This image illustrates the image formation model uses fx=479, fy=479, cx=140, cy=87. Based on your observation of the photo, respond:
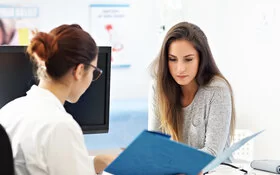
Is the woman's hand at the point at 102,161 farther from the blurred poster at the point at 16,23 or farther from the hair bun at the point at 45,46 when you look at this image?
the blurred poster at the point at 16,23

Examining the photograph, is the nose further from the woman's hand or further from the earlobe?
the earlobe

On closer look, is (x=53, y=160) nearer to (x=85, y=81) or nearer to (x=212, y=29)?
(x=85, y=81)

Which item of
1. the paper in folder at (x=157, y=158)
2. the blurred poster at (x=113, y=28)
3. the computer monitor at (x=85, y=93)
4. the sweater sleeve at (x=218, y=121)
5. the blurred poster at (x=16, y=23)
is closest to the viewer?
the paper in folder at (x=157, y=158)

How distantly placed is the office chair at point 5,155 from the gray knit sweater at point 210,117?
1020 mm

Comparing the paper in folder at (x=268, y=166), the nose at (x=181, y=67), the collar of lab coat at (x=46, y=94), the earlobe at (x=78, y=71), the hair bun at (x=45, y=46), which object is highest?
the hair bun at (x=45, y=46)

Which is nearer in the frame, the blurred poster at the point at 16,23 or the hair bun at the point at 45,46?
the hair bun at the point at 45,46

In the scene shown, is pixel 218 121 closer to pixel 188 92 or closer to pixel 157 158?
pixel 188 92

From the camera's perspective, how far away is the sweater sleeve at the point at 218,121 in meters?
2.04

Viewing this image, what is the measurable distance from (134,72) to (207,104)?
1.33 meters

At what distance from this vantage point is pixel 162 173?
1.47 m

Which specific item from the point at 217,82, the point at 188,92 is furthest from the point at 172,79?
the point at 217,82

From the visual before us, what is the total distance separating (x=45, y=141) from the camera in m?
1.24

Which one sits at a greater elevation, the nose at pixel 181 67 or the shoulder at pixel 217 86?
the nose at pixel 181 67

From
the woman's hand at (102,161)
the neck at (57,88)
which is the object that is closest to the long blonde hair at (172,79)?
the woman's hand at (102,161)
